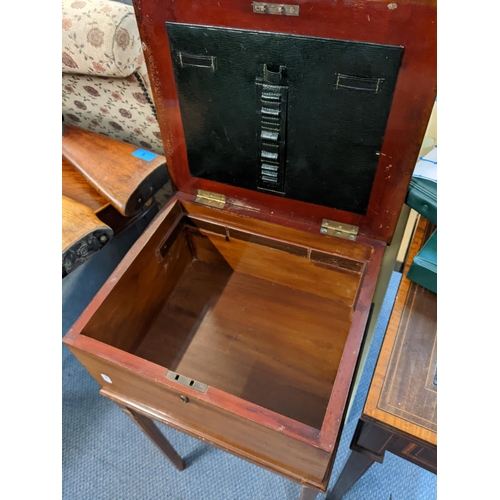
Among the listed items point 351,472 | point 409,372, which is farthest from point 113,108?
point 351,472

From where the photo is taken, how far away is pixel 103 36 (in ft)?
3.40

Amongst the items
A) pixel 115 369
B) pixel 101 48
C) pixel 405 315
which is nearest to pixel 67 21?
pixel 101 48

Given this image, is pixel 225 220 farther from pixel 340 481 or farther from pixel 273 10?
pixel 340 481

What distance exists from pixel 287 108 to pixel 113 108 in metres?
0.89

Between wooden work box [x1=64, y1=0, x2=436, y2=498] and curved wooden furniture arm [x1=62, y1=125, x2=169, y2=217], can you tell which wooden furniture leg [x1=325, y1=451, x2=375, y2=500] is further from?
curved wooden furniture arm [x1=62, y1=125, x2=169, y2=217]

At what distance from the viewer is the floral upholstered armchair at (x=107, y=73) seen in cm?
104

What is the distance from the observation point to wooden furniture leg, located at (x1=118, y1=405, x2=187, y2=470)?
929 mm

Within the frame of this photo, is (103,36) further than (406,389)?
Yes

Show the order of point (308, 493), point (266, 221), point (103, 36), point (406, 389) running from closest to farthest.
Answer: point (406, 389) < point (308, 493) < point (266, 221) < point (103, 36)

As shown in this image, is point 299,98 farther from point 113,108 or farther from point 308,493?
point 113,108

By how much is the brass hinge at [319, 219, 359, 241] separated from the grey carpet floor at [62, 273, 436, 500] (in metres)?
0.83

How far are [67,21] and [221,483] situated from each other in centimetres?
150

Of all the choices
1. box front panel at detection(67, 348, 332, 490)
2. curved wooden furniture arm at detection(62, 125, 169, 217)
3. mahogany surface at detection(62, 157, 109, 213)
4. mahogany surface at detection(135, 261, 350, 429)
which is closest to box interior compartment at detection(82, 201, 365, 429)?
mahogany surface at detection(135, 261, 350, 429)

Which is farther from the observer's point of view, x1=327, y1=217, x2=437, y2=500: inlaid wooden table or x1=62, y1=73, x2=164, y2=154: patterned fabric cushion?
x1=62, y1=73, x2=164, y2=154: patterned fabric cushion
